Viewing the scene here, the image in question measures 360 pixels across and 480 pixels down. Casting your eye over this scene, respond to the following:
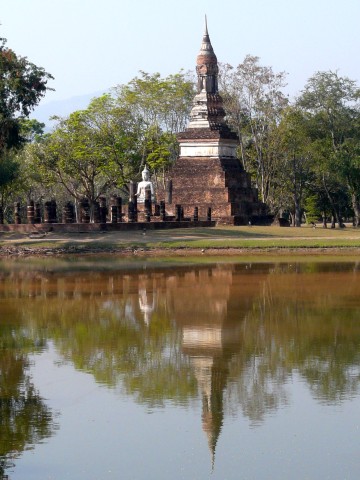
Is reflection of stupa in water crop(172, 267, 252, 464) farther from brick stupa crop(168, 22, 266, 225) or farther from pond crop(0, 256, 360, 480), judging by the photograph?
brick stupa crop(168, 22, 266, 225)

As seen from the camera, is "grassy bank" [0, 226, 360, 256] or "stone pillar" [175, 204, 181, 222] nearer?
"grassy bank" [0, 226, 360, 256]

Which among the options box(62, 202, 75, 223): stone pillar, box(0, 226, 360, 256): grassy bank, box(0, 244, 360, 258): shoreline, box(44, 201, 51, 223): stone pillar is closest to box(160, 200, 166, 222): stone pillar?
box(62, 202, 75, 223): stone pillar

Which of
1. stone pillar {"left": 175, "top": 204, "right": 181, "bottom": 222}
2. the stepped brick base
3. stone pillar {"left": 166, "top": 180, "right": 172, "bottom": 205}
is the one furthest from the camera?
stone pillar {"left": 166, "top": 180, "right": 172, "bottom": 205}

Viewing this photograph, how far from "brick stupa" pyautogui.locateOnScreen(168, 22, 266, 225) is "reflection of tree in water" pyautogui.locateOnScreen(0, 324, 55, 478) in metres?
42.1

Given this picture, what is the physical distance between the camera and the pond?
44.5ft

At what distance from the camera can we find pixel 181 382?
1795 centimetres

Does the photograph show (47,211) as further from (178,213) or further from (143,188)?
(143,188)

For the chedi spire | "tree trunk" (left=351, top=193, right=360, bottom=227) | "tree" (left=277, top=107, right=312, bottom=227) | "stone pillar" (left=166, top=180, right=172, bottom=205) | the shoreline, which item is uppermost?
the chedi spire

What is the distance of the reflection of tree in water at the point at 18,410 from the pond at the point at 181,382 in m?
0.03

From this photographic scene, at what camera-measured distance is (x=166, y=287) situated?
32469 millimetres

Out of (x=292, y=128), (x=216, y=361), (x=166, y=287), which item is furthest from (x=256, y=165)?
(x=216, y=361)

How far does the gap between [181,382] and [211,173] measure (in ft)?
152

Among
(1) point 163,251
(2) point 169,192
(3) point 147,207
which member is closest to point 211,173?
(2) point 169,192

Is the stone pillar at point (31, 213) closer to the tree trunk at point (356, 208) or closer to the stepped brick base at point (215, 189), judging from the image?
the stepped brick base at point (215, 189)
